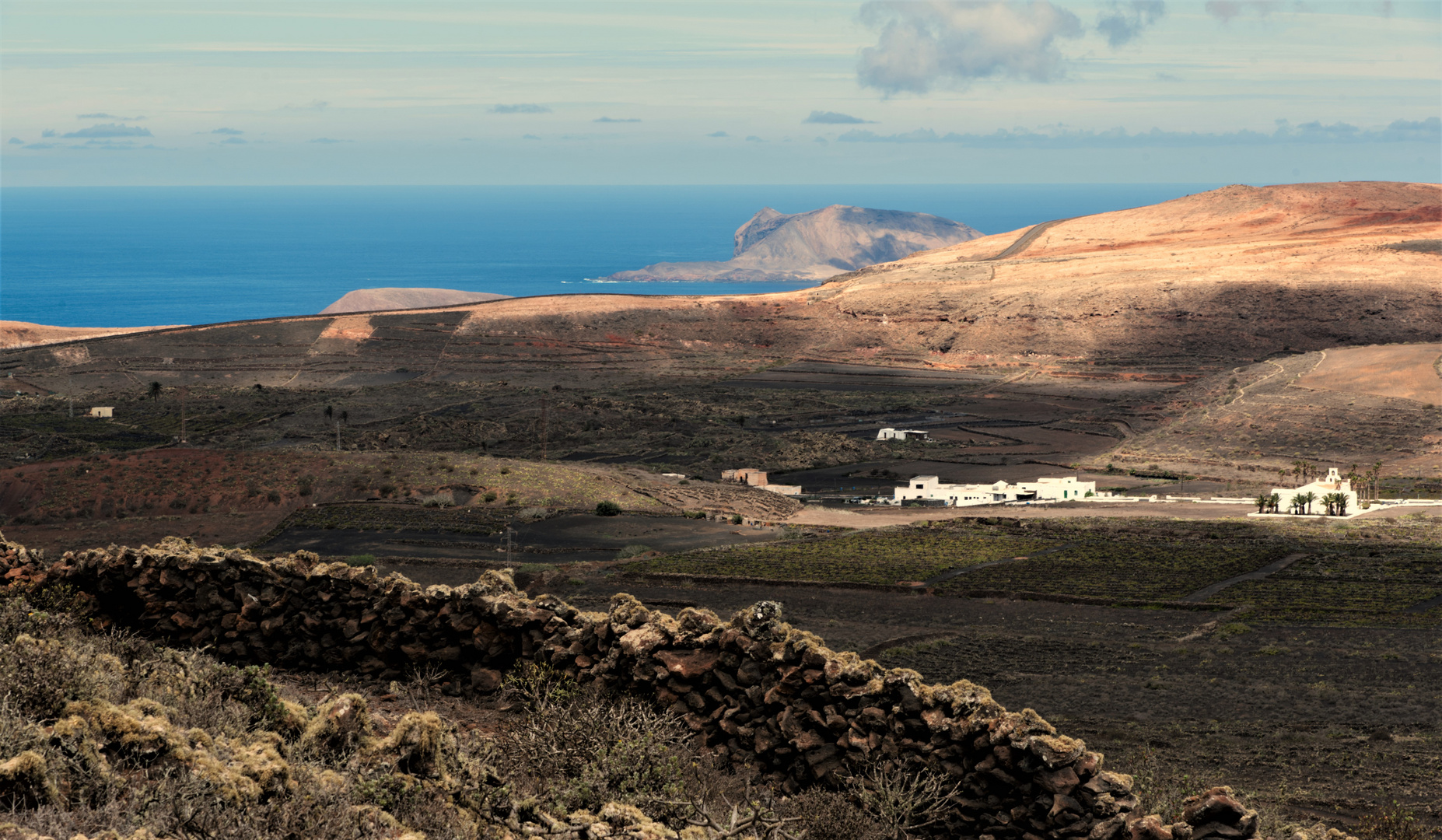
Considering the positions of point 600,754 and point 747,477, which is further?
point 747,477

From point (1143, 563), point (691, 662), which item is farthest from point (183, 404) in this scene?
point (691, 662)

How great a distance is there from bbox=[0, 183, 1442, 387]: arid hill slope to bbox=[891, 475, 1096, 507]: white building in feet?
149

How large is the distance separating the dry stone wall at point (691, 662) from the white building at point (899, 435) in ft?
237

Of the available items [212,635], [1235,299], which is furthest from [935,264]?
[212,635]

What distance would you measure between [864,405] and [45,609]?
8727 centimetres

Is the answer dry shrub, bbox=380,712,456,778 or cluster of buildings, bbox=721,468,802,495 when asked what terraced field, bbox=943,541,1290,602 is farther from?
dry shrub, bbox=380,712,456,778

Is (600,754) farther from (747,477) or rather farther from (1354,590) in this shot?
(747,477)

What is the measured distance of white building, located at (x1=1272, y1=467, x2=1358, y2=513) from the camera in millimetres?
60938

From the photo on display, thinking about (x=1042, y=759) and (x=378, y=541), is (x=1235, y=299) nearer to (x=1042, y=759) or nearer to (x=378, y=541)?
(x=378, y=541)

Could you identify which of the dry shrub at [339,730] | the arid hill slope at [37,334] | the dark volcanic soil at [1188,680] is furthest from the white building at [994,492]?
the arid hill slope at [37,334]

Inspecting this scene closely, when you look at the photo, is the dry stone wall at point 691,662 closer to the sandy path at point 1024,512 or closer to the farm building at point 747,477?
the sandy path at point 1024,512

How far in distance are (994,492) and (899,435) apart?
62.0 ft

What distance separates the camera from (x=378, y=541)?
1906 inches

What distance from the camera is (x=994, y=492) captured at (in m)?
65.9
